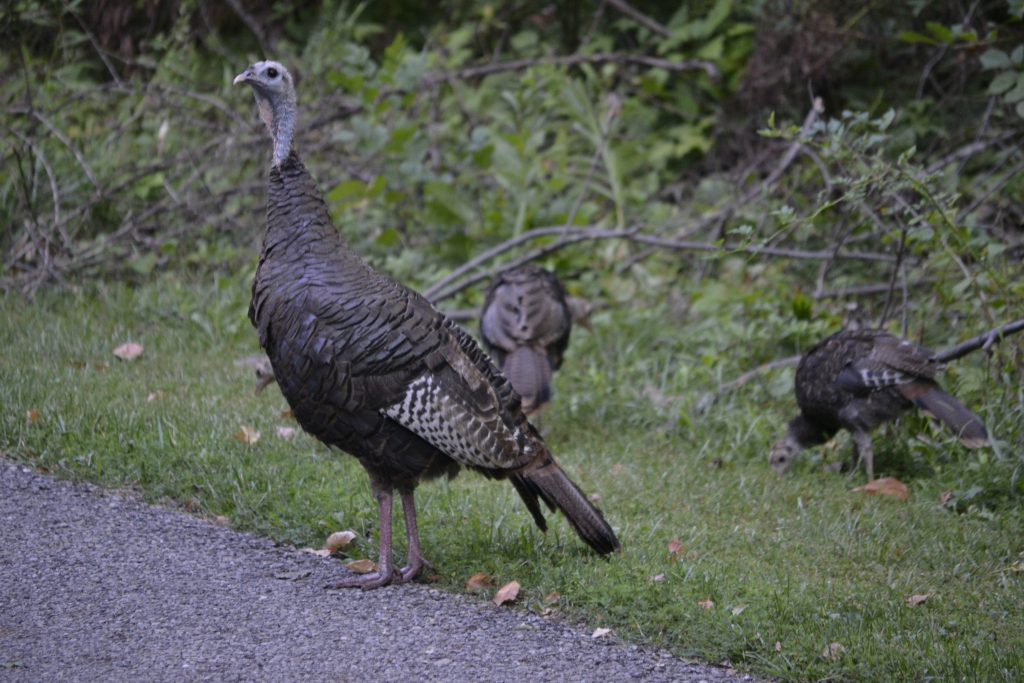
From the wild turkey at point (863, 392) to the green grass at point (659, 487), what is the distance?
0.72 feet

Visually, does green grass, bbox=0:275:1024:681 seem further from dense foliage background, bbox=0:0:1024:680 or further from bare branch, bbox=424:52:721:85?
bare branch, bbox=424:52:721:85

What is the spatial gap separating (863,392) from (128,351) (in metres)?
4.59

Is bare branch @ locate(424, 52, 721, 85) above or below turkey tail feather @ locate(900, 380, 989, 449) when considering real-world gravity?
above

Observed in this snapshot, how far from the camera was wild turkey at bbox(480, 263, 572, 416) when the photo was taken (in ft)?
21.6

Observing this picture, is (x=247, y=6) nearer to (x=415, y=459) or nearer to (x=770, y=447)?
(x=770, y=447)

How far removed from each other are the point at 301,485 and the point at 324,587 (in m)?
0.98

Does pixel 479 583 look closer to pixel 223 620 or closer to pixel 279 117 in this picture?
pixel 223 620

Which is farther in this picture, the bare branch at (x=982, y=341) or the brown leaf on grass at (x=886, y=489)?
the bare branch at (x=982, y=341)

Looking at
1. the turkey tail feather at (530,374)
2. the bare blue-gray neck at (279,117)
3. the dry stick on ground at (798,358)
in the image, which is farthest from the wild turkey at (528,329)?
the bare blue-gray neck at (279,117)

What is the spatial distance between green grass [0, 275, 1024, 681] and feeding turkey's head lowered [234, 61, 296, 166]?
164cm

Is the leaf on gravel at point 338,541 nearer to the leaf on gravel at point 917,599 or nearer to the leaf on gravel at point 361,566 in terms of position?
the leaf on gravel at point 361,566

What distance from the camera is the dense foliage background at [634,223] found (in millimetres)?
5355

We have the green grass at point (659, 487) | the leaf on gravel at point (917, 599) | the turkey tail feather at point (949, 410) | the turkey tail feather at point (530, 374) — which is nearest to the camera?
the green grass at point (659, 487)

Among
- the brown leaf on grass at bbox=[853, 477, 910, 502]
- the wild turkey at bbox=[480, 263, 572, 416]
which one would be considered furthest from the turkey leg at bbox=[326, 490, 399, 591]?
the brown leaf on grass at bbox=[853, 477, 910, 502]
